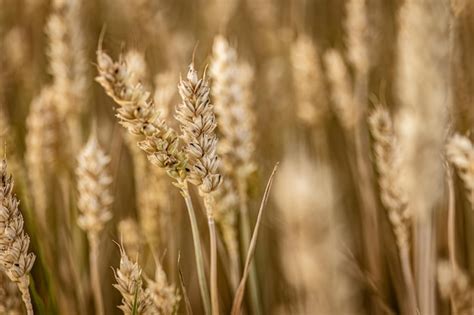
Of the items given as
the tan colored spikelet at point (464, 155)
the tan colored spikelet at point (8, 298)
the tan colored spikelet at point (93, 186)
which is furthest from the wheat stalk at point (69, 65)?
the tan colored spikelet at point (464, 155)

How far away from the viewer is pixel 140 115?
1.88 feet

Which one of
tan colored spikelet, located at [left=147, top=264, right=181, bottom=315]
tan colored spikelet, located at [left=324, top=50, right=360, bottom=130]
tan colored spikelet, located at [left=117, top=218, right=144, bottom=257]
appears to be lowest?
tan colored spikelet, located at [left=147, top=264, right=181, bottom=315]

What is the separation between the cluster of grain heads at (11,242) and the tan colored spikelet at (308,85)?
85 centimetres

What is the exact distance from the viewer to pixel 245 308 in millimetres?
1018

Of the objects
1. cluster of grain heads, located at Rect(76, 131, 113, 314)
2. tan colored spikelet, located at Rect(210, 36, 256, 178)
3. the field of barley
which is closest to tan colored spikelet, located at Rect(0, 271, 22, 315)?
the field of barley

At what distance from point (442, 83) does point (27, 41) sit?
128cm

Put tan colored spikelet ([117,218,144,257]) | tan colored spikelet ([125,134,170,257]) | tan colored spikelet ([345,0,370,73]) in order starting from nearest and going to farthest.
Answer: tan colored spikelet ([125,134,170,257]) → tan colored spikelet ([117,218,144,257]) → tan colored spikelet ([345,0,370,73])

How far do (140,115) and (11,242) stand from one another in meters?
0.23

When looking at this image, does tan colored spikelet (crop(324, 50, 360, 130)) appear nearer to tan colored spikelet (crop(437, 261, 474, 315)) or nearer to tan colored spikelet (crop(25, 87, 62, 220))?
tan colored spikelet (crop(437, 261, 474, 315))

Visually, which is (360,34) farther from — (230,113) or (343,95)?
(230,113)

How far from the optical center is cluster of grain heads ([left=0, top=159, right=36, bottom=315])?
605 millimetres

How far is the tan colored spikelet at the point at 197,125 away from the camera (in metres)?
0.59

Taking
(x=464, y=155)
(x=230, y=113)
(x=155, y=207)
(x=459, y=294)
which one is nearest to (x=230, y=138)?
(x=230, y=113)

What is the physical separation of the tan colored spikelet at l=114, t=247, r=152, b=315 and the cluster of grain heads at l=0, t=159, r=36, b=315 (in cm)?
11
